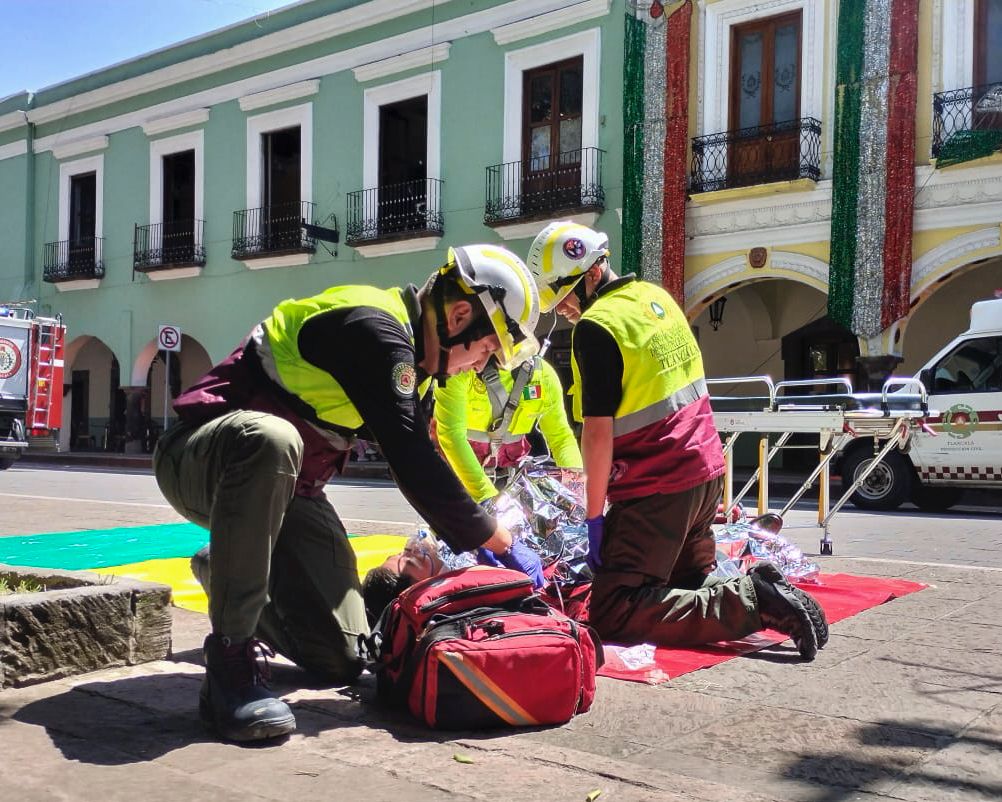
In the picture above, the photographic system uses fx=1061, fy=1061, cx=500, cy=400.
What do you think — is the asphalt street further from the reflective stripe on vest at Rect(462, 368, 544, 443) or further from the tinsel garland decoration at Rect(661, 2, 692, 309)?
the tinsel garland decoration at Rect(661, 2, 692, 309)

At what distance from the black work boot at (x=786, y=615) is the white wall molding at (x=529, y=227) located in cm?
1298

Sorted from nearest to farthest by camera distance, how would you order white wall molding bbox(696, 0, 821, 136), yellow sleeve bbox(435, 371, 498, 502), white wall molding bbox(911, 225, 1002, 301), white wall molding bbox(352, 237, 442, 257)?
yellow sleeve bbox(435, 371, 498, 502) < white wall molding bbox(911, 225, 1002, 301) < white wall molding bbox(696, 0, 821, 136) < white wall molding bbox(352, 237, 442, 257)

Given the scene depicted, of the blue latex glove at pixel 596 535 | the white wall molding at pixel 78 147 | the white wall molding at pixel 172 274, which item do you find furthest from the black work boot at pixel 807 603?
the white wall molding at pixel 78 147

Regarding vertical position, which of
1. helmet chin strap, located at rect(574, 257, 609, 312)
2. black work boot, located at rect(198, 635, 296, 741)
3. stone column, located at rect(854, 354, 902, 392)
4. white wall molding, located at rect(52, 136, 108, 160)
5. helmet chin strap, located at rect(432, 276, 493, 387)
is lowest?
black work boot, located at rect(198, 635, 296, 741)

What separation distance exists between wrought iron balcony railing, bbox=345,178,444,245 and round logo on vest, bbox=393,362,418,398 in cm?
1565

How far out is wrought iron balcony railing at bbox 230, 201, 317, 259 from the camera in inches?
793

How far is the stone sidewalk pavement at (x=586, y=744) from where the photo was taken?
241cm

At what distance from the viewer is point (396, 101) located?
19.0 meters

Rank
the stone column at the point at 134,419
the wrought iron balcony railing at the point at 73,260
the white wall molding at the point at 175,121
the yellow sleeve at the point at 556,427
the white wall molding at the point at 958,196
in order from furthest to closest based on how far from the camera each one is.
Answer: the wrought iron balcony railing at the point at 73,260
the stone column at the point at 134,419
the white wall molding at the point at 175,121
the white wall molding at the point at 958,196
the yellow sleeve at the point at 556,427

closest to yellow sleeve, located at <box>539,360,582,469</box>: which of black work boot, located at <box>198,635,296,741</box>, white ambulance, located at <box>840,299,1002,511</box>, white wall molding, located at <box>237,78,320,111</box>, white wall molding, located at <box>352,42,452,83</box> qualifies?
black work boot, located at <box>198,635,296,741</box>

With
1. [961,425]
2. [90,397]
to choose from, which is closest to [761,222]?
[961,425]

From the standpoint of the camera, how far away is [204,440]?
9.92 ft

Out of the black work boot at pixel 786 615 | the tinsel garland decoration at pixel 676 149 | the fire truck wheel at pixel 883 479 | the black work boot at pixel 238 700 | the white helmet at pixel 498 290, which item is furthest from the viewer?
the tinsel garland decoration at pixel 676 149

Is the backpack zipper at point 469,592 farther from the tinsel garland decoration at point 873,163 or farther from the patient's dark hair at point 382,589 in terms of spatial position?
the tinsel garland decoration at point 873,163
